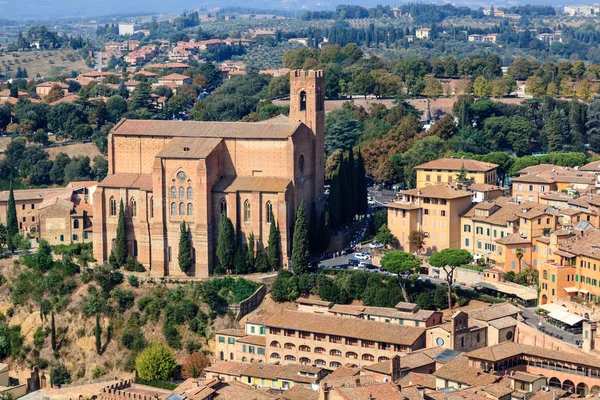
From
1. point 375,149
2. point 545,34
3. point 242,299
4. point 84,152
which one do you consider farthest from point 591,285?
point 545,34

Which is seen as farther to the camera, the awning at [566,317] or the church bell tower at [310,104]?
the church bell tower at [310,104]

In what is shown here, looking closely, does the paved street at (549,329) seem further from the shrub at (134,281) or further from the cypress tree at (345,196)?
the shrub at (134,281)

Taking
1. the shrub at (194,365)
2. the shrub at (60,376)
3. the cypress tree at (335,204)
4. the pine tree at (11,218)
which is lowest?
the shrub at (60,376)

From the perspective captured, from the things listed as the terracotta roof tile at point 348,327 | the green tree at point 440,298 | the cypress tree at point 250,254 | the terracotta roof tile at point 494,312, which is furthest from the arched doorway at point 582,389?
the cypress tree at point 250,254

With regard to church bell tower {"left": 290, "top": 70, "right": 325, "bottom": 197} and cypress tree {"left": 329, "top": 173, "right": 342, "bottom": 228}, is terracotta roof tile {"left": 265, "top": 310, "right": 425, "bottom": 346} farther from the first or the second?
church bell tower {"left": 290, "top": 70, "right": 325, "bottom": 197}

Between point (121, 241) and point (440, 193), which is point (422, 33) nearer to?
point (440, 193)
